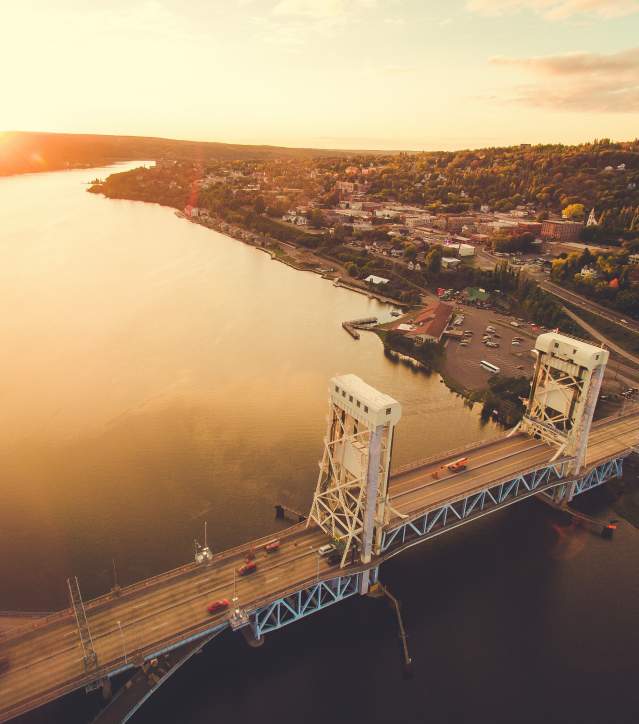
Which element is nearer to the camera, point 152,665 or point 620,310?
point 152,665

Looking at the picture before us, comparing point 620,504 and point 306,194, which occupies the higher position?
point 306,194

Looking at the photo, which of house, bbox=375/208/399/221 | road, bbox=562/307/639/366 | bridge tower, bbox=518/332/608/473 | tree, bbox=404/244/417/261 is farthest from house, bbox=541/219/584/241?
bridge tower, bbox=518/332/608/473

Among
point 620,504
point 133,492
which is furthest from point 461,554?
point 133,492

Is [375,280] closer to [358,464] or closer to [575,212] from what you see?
[358,464]

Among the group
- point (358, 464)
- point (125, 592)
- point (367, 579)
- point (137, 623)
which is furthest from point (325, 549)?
point (125, 592)

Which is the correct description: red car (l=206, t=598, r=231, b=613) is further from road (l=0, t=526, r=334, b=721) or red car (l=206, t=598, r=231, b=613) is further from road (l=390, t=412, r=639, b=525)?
road (l=390, t=412, r=639, b=525)

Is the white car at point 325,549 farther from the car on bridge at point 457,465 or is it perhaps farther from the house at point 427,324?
the house at point 427,324

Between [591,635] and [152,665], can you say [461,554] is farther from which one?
[152,665]
